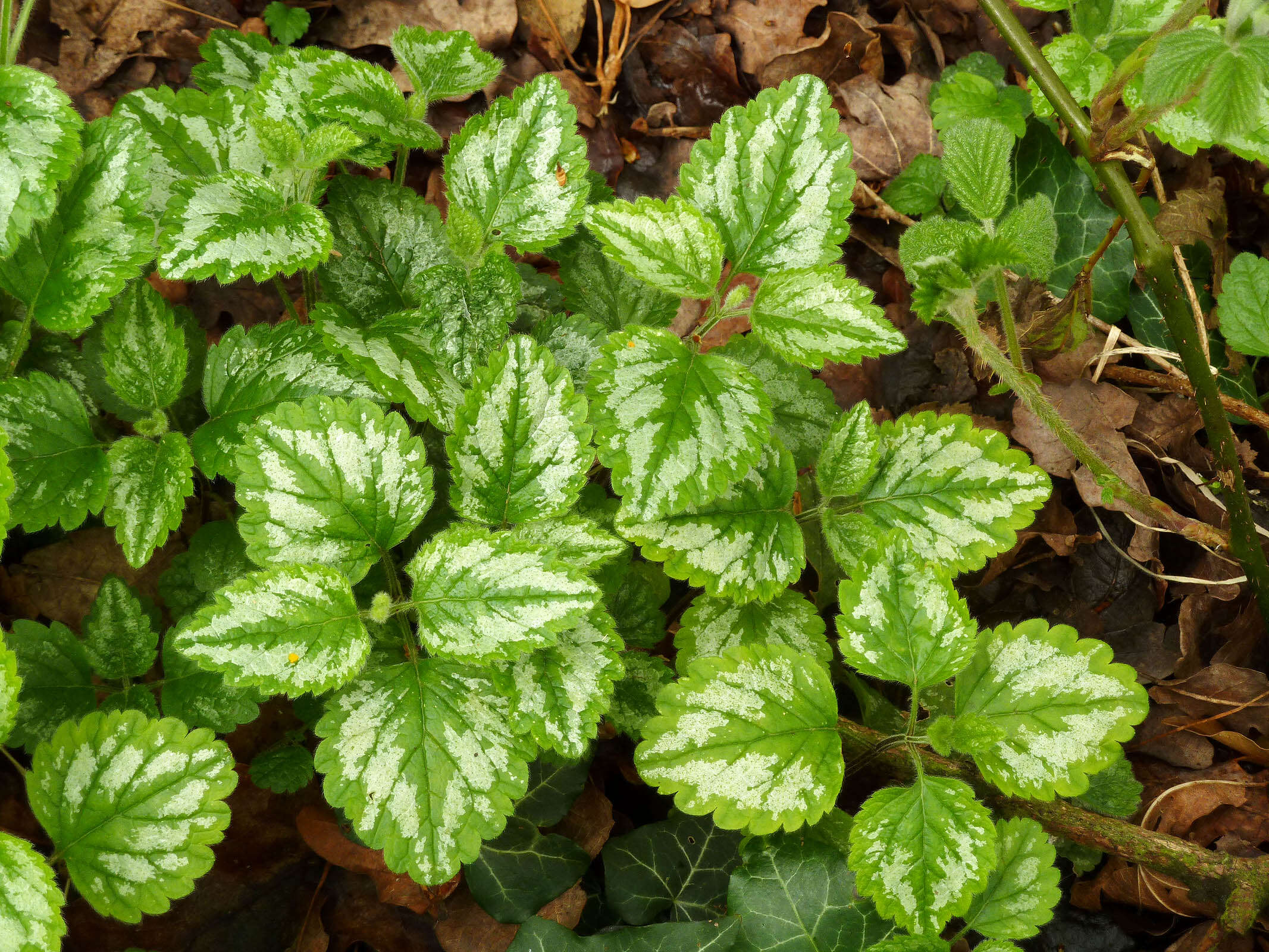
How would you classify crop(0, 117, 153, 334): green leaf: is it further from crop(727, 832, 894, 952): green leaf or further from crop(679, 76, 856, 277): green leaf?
crop(727, 832, 894, 952): green leaf

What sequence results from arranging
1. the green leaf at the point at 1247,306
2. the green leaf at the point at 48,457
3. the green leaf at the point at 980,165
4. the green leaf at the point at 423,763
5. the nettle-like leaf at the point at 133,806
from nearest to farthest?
the green leaf at the point at 423,763 < the nettle-like leaf at the point at 133,806 < the green leaf at the point at 48,457 < the green leaf at the point at 980,165 < the green leaf at the point at 1247,306

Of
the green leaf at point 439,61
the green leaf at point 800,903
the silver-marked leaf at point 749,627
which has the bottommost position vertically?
the green leaf at point 800,903

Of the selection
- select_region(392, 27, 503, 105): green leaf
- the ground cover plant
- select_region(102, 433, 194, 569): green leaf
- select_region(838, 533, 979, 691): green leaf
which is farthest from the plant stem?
select_region(102, 433, 194, 569): green leaf

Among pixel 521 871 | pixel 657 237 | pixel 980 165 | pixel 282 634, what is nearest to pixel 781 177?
pixel 657 237

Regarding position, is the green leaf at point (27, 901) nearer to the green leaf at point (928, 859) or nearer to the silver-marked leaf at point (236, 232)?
the silver-marked leaf at point (236, 232)

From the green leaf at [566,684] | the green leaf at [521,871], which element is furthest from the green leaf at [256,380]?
the green leaf at [521,871]

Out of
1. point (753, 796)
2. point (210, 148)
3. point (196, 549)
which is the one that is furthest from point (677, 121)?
point (753, 796)

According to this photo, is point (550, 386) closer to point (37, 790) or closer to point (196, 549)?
point (196, 549)
